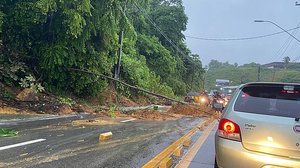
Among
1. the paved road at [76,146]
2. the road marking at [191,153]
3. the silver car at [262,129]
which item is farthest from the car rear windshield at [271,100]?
the paved road at [76,146]

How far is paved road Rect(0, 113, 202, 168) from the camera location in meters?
7.20

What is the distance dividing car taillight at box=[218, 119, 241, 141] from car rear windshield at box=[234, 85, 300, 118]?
283 mm

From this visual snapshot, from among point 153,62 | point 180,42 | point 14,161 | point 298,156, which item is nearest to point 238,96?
point 298,156

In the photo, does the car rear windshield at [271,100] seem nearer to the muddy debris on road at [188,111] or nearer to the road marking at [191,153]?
the road marking at [191,153]

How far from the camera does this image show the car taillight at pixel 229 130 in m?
5.27

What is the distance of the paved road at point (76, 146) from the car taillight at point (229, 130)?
7.76 ft

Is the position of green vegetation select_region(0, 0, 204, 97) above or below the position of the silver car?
above

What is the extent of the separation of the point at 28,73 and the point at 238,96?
15004mm

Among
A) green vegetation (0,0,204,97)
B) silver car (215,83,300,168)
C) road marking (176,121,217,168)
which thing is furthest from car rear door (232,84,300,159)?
green vegetation (0,0,204,97)

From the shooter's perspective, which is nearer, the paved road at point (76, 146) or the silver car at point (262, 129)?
the silver car at point (262, 129)

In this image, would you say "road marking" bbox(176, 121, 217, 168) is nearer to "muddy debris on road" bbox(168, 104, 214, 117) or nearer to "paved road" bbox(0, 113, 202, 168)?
"paved road" bbox(0, 113, 202, 168)

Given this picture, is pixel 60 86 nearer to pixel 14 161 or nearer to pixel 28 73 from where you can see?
pixel 28 73

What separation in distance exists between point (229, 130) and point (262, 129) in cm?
47

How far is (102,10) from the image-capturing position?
19.9m
